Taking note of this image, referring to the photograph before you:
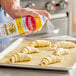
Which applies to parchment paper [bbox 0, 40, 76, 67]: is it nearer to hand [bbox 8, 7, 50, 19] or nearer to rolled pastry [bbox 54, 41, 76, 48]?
rolled pastry [bbox 54, 41, 76, 48]

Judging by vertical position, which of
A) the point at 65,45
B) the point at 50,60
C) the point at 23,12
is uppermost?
the point at 23,12

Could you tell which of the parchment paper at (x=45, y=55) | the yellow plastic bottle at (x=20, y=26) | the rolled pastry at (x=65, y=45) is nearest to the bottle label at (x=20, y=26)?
the yellow plastic bottle at (x=20, y=26)

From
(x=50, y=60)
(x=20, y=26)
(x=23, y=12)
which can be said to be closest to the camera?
(x=50, y=60)

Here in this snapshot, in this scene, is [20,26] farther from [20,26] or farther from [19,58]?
[19,58]

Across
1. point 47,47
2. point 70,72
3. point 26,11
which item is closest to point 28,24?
point 26,11

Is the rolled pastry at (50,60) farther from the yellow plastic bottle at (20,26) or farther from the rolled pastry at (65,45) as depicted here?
the rolled pastry at (65,45)

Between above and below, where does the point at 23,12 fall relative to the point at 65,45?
above

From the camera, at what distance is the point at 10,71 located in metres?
1.10

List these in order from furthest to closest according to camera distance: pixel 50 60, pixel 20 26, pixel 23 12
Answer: pixel 23 12
pixel 20 26
pixel 50 60

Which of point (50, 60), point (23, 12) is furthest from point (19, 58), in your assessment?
point (23, 12)

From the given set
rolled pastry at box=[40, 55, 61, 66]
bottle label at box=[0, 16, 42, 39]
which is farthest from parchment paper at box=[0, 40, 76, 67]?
bottle label at box=[0, 16, 42, 39]

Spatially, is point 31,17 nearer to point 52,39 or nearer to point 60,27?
point 52,39

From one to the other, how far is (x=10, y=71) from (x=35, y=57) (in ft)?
0.81

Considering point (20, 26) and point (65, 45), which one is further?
point (65, 45)
